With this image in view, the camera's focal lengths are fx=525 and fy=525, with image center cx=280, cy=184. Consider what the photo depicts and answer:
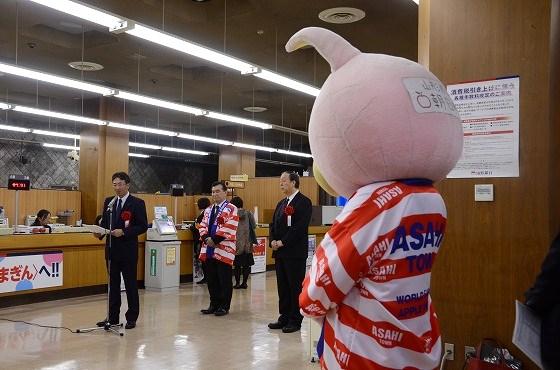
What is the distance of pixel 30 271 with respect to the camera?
6.83m

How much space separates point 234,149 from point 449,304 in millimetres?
14534

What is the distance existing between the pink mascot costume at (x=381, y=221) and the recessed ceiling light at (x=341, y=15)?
19.0 feet

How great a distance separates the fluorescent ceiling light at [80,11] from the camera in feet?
14.2

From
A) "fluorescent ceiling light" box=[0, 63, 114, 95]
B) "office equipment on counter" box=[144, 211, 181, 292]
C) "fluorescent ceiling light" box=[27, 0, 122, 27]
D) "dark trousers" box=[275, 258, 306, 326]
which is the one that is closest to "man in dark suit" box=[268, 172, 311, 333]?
"dark trousers" box=[275, 258, 306, 326]

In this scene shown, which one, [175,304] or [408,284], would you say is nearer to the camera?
[408,284]

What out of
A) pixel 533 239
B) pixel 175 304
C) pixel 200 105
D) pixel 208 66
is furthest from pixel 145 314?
pixel 200 105

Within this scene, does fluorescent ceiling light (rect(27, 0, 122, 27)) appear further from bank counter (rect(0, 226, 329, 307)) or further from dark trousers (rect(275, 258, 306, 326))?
bank counter (rect(0, 226, 329, 307))

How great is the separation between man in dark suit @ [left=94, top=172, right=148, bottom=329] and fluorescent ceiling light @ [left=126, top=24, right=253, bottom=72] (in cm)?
148

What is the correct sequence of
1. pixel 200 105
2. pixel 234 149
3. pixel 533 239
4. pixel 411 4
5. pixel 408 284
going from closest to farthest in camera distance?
pixel 408 284, pixel 533 239, pixel 411 4, pixel 200 105, pixel 234 149

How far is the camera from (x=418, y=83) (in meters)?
1.77

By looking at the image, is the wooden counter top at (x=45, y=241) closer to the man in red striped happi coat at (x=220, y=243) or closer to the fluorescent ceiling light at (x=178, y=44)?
the man in red striped happi coat at (x=220, y=243)

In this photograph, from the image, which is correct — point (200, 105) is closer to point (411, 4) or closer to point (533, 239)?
point (411, 4)

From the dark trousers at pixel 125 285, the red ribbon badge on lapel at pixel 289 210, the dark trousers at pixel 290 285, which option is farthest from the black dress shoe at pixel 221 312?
the red ribbon badge on lapel at pixel 289 210

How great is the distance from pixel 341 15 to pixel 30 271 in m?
5.45
